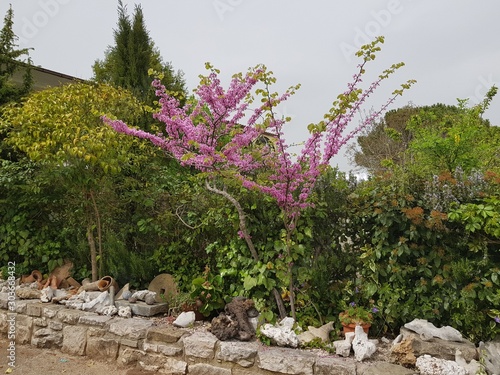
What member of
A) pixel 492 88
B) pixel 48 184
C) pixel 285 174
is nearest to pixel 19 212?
pixel 48 184

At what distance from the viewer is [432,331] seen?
270 centimetres

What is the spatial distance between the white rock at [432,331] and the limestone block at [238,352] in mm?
1164

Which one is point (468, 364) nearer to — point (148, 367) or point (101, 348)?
point (148, 367)

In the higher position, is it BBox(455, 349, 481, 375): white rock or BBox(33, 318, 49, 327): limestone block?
BBox(455, 349, 481, 375): white rock

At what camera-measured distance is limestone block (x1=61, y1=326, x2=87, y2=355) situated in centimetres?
346

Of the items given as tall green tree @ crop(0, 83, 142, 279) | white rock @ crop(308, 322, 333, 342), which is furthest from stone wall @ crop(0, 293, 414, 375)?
tall green tree @ crop(0, 83, 142, 279)

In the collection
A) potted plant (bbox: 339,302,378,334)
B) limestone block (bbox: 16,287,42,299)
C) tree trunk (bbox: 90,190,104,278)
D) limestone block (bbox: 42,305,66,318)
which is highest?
tree trunk (bbox: 90,190,104,278)

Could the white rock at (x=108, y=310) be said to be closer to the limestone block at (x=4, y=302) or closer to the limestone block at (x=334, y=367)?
the limestone block at (x=4, y=302)

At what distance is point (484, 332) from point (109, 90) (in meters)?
4.60

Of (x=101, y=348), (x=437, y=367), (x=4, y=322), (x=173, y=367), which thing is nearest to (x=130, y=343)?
(x=101, y=348)

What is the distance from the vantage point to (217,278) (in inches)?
137

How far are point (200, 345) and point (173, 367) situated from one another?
32 cm

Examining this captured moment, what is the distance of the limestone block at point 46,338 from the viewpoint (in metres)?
3.63

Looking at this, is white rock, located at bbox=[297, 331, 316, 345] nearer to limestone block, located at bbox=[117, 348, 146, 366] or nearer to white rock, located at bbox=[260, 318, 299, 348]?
white rock, located at bbox=[260, 318, 299, 348]
